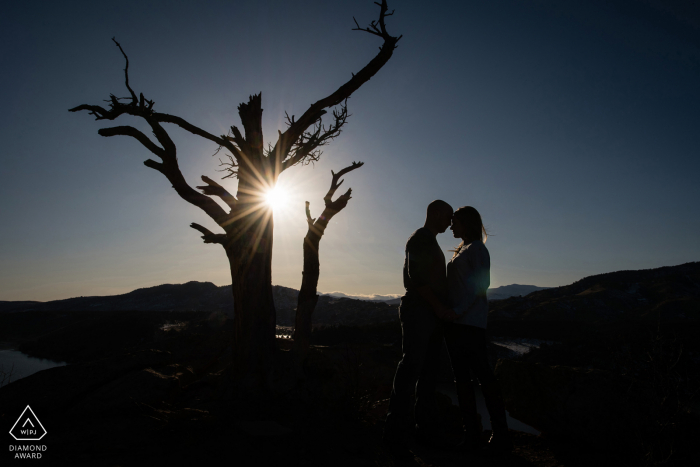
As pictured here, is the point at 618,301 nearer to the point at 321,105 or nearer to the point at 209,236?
the point at 321,105

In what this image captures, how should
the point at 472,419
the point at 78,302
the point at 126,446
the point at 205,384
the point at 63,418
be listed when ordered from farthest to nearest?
the point at 78,302 < the point at 205,384 < the point at 63,418 < the point at 472,419 < the point at 126,446

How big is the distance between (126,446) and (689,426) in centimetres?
476

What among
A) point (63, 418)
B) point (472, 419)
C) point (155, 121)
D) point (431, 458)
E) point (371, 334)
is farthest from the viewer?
point (371, 334)

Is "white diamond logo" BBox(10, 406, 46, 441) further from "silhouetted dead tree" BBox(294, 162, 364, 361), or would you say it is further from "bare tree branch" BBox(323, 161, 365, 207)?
"bare tree branch" BBox(323, 161, 365, 207)

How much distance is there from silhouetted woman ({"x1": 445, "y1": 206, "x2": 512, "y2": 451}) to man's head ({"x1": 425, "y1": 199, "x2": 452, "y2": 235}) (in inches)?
13.0

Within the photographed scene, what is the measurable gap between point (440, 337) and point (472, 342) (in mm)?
341

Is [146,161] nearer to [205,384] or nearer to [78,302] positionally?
[205,384]

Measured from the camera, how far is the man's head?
10.2ft

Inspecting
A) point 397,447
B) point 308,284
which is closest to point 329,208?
point 308,284

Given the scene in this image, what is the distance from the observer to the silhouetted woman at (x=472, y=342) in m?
2.69

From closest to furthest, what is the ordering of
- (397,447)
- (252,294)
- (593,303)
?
A: 1. (397,447)
2. (252,294)
3. (593,303)

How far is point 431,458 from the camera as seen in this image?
8.53 feet

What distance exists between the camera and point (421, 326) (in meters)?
2.73

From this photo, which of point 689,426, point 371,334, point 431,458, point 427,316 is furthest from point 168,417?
point 371,334
